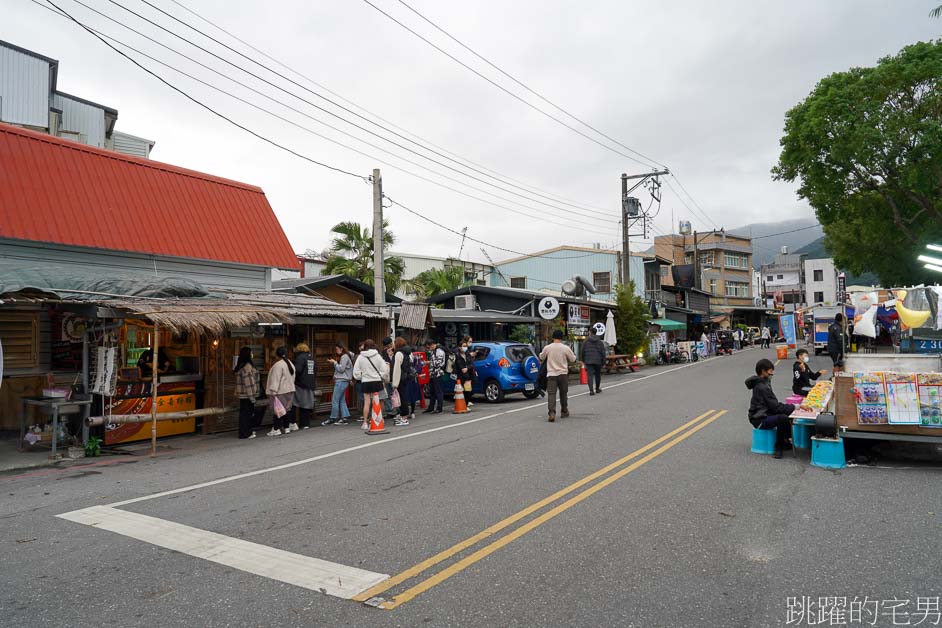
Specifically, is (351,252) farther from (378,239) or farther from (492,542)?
(492,542)

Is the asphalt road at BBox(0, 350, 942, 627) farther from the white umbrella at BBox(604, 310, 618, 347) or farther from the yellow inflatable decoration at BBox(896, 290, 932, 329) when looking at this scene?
the white umbrella at BBox(604, 310, 618, 347)

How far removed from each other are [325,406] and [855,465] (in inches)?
464

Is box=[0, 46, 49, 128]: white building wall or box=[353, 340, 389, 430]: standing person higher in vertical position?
box=[0, 46, 49, 128]: white building wall

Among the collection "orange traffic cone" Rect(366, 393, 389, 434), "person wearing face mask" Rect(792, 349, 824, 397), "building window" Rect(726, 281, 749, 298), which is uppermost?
"building window" Rect(726, 281, 749, 298)

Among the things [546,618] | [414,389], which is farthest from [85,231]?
[546,618]

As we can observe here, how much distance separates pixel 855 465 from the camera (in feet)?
26.0

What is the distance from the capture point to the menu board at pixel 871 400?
7.86 meters

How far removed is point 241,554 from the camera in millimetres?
5004

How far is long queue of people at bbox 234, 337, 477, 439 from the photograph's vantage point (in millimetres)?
12266

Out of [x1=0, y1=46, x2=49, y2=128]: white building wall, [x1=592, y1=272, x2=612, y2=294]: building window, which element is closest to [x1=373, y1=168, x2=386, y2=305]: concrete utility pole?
[x1=0, y1=46, x2=49, y2=128]: white building wall

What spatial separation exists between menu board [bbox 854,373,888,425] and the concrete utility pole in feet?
40.7

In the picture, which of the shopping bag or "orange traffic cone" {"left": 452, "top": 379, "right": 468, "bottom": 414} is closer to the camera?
the shopping bag

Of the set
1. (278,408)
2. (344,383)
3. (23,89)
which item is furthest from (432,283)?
(278,408)

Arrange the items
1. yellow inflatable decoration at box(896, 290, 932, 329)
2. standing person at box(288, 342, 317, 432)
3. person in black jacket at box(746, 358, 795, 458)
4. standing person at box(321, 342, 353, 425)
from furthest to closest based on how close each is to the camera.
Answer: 1. standing person at box(321, 342, 353, 425)
2. standing person at box(288, 342, 317, 432)
3. yellow inflatable decoration at box(896, 290, 932, 329)
4. person in black jacket at box(746, 358, 795, 458)
